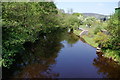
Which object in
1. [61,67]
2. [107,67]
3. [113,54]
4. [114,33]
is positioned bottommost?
[107,67]

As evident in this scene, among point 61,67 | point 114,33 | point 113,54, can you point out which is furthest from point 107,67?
point 61,67

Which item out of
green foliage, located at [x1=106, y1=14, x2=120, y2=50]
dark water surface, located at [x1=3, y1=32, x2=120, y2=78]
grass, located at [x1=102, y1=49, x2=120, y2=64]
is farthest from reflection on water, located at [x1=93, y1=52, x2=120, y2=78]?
green foliage, located at [x1=106, y1=14, x2=120, y2=50]

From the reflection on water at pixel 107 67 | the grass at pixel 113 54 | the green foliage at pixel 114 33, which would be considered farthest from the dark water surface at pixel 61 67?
the green foliage at pixel 114 33

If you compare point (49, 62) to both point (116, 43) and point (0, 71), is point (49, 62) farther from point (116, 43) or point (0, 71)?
point (116, 43)

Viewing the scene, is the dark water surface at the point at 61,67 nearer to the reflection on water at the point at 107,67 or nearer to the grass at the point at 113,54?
the reflection on water at the point at 107,67

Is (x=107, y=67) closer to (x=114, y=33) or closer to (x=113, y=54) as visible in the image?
(x=113, y=54)

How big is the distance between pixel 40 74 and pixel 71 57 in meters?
8.37

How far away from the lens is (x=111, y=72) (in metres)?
18.8

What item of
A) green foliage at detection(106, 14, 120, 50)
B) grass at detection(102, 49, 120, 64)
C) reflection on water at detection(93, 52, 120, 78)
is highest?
green foliage at detection(106, 14, 120, 50)

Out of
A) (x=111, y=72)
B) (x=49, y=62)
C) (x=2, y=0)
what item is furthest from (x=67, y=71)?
(x=2, y=0)

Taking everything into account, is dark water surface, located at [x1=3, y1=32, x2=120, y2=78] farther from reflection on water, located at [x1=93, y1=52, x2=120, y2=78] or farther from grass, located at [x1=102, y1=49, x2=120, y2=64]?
grass, located at [x1=102, y1=49, x2=120, y2=64]

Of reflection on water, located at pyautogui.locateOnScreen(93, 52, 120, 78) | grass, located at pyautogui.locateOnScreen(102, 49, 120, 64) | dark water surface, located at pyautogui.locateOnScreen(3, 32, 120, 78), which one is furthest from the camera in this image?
grass, located at pyautogui.locateOnScreen(102, 49, 120, 64)

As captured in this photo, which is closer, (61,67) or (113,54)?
(61,67)

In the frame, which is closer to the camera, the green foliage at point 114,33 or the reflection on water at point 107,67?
the reflection on water at point 107,67
